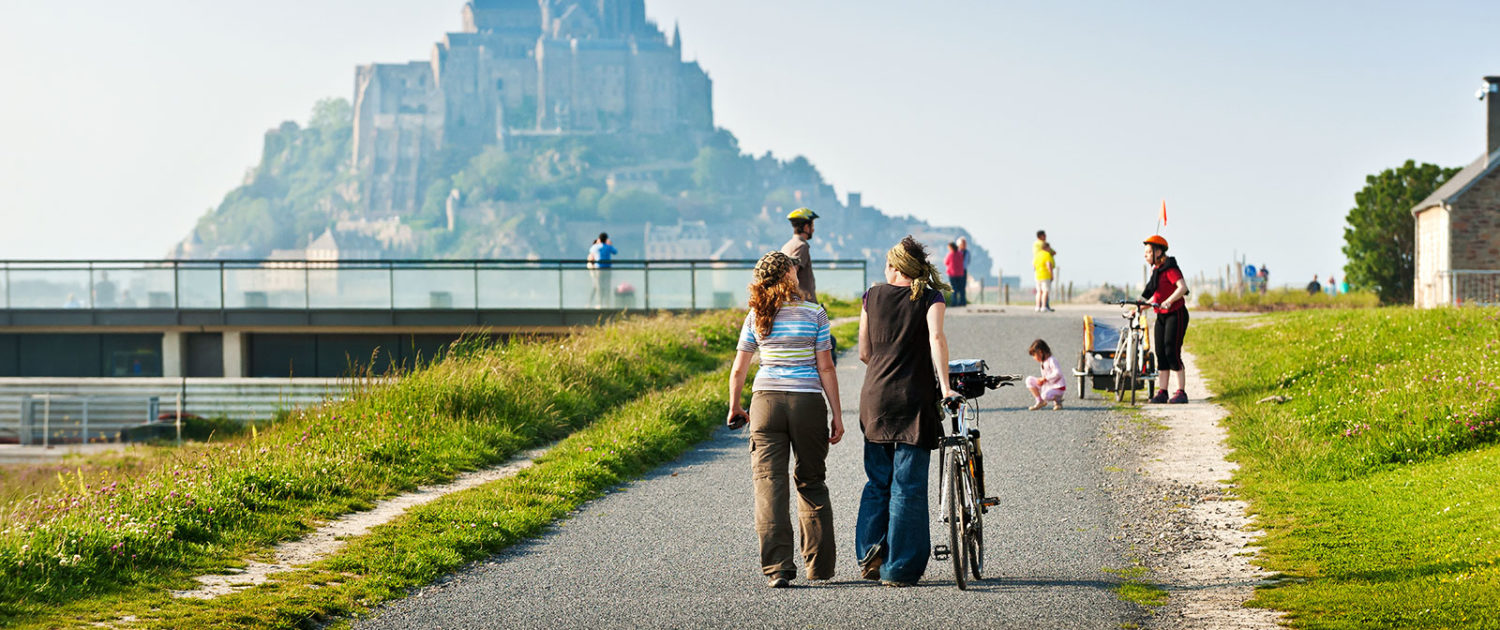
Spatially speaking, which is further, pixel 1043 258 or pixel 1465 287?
pixel 1465 287

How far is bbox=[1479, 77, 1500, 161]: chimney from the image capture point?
43.5m

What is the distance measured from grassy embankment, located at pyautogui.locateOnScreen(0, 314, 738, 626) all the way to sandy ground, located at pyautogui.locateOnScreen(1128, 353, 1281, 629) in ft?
12.5

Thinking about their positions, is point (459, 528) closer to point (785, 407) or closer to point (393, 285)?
point (785, 407)

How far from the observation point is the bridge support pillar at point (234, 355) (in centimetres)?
3356

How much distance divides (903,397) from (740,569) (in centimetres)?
149

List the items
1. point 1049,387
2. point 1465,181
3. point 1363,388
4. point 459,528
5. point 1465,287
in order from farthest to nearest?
1. point 1465,181
2. point 1465,287
3. point 1049,387
4. point 1363,388
5. point 459,528

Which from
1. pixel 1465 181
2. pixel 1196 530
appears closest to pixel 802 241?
pixel 1196 530

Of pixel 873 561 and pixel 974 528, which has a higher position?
pixel 974 528

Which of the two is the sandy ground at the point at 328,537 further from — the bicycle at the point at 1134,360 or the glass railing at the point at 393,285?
the glass railing at the point at 393,285

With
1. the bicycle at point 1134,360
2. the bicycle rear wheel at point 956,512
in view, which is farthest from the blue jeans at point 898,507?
the bicycle at point 1134,360

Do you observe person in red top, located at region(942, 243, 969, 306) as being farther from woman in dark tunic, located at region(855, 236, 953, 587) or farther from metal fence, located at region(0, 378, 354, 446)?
woman in dark tunic, located at region(855, 236, 953, 587)

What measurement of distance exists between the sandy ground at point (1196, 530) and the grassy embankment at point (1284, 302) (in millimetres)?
22469

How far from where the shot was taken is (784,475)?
7.00 meters

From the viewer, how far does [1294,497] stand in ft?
32.0
